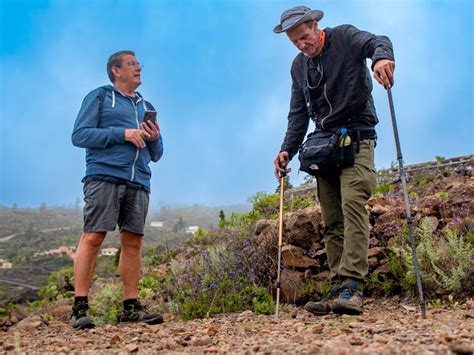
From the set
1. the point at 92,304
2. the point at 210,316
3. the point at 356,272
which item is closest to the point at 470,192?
the point at 356,272

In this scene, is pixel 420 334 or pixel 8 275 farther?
pixel 8 275

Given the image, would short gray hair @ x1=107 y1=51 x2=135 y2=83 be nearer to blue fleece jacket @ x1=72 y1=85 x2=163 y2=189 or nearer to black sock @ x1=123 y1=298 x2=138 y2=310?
blue fleece jacket @ x1=72 y1=85 x2=163 y2=189

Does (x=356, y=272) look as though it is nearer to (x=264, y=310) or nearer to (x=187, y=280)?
(x=264, y=310)

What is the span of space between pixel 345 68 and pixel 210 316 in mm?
2834

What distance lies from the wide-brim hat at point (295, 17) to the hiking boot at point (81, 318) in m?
3.09

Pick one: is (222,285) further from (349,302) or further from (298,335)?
(298,335)

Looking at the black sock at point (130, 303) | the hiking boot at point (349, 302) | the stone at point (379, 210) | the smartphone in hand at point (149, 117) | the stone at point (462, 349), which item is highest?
the smartphone in hand at point (149, 117)

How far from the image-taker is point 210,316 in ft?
18.4

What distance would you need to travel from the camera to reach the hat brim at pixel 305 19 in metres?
4.68

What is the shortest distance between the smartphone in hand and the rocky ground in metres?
2.01

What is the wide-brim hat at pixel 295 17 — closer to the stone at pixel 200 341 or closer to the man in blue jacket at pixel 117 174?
the man in blue jacket at pixel 117 174

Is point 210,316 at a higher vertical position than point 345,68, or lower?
lower

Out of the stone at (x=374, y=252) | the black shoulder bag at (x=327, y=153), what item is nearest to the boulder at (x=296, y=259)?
the stone at (x=374, y=252)

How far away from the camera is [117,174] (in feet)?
17.0
